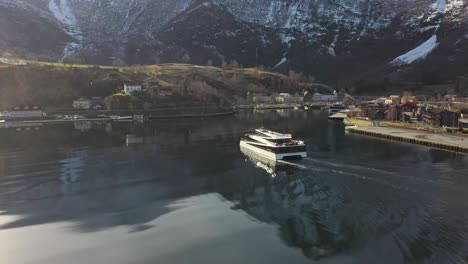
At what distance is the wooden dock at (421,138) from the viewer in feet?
158

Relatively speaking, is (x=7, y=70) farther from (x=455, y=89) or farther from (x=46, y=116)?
(x=455, y=89)

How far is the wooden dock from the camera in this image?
48.3m

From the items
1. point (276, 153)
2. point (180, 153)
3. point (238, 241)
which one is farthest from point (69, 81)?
point (238, 241)

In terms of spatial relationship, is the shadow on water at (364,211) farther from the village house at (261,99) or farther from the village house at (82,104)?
the village house at (261,99)

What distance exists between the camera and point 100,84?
12025 cm

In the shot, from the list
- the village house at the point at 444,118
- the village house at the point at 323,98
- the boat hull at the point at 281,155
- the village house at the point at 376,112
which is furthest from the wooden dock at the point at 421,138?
the village house at the point at 323,98

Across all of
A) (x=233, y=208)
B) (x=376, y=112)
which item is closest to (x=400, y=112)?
(x=376, y=112)

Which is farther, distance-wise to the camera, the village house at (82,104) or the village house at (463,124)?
the village house at (82,104)

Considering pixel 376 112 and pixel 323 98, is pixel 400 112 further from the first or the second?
pixel 323 98

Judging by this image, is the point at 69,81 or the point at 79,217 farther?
the point at 69,81

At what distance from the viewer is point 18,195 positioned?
105 ft

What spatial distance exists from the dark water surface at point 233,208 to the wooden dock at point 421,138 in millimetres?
2295

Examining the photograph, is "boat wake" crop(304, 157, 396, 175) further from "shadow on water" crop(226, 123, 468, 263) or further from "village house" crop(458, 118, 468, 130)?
"village house" crop(458, 118, 468, 130)

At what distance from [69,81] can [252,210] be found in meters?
101
